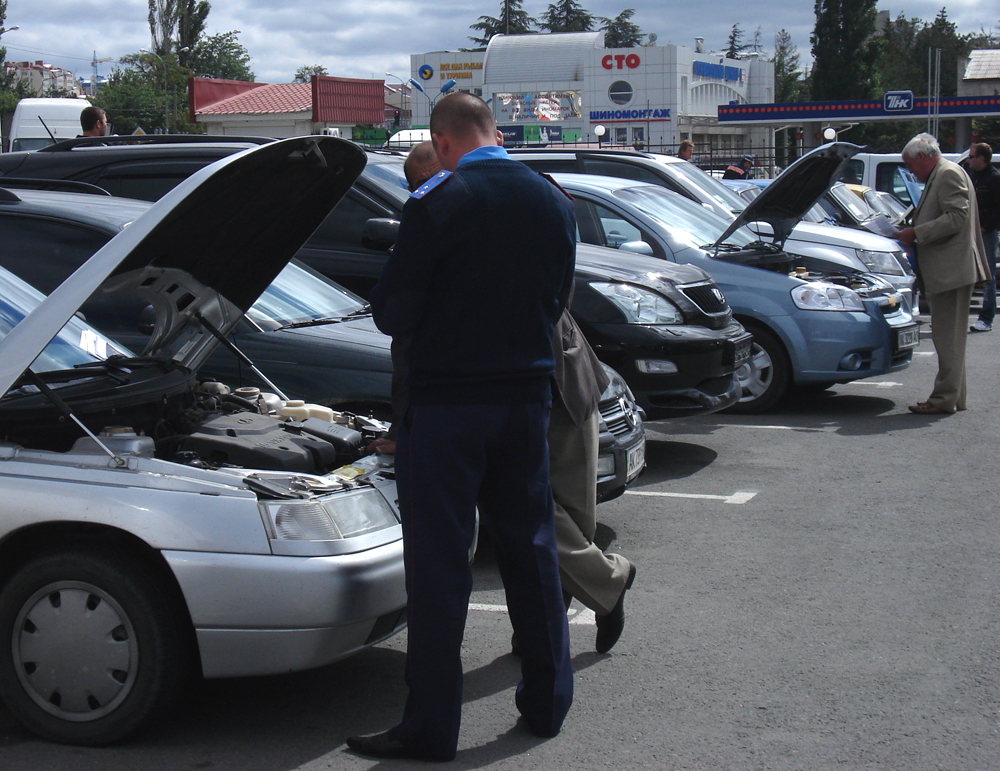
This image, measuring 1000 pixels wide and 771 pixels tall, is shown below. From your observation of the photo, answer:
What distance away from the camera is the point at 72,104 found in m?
22.8

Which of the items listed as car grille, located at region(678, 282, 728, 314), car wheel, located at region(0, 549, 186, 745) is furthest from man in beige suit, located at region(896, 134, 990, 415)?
car wheel, located at region(0, 549, 186, 745)

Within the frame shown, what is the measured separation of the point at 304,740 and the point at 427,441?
1.10 meters

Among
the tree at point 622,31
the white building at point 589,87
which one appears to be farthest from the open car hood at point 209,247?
the tree at point 622,31

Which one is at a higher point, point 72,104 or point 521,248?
point 72,104

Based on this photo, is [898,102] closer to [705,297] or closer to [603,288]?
[705,297]

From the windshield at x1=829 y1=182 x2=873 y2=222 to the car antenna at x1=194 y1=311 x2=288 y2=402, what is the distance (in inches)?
450

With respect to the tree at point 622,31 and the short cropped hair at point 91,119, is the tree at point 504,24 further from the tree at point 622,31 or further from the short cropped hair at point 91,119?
the short cropped hair at point 91,119

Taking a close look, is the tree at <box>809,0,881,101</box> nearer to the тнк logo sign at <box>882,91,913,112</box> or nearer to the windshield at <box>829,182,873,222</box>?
the тнк logo sign at <box>882,91,913,112</box>

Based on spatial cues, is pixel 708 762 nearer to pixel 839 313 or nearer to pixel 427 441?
pixel 427 441

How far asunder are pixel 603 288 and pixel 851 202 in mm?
9405

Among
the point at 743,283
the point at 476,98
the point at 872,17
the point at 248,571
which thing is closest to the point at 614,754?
the point at 248,571

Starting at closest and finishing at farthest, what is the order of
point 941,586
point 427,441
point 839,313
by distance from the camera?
point 427,441 → point 941,586 → point 839,313

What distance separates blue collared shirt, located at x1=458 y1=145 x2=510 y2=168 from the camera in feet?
10.2

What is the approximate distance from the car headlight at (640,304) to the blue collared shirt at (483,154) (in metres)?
3.80
